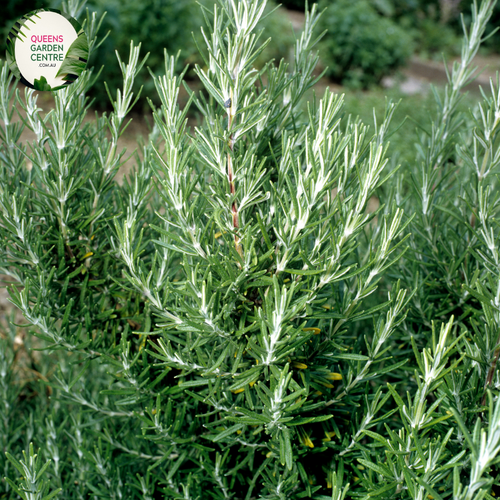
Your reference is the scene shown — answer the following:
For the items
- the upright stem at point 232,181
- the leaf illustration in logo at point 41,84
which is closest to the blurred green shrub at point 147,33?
the leaf illustration in logo at point 41,84

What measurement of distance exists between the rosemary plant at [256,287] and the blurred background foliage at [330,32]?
0.26m

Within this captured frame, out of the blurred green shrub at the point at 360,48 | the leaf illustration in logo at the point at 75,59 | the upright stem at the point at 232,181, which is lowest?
the blurred green shrub at the point at 360,48

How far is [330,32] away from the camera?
11.5m

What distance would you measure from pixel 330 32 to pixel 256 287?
11.9 m

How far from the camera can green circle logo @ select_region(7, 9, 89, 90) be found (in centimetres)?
133

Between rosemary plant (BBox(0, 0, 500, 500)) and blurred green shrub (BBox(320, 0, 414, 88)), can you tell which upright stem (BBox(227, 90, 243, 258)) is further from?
blurred green shrub (BBox(320, 0, 414, 88))

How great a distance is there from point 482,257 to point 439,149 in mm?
453

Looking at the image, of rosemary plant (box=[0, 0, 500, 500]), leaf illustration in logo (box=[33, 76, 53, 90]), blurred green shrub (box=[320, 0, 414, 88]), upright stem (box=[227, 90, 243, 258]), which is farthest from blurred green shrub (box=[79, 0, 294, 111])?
upright stem (box=[227, 90, 243, 258])

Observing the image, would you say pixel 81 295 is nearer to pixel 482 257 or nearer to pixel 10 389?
pixel 10 389

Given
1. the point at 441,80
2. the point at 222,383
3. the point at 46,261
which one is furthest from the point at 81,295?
the point at 441,80

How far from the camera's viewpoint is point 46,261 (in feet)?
4.16

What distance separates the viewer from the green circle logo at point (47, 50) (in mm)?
1327

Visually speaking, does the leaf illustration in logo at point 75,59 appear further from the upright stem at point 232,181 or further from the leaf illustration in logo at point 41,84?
the upright stem at point 232,181

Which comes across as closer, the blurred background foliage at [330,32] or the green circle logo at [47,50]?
the green circle logo at [47,50]
